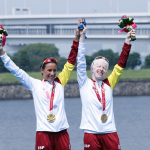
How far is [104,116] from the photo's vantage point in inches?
303

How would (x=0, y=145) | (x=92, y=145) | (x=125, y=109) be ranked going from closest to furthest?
1. (x=92, y=145)
2. (x=0, y=145)
3. (x=125, y=109)

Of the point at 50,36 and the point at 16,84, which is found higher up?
the point at 50,36

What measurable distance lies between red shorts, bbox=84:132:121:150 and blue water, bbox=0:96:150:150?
47.7 ft

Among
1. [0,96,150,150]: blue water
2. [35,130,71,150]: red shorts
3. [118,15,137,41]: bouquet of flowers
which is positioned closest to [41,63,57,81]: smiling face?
[35,130,71,150]: red shorts

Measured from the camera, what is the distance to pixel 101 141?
25.2 ft

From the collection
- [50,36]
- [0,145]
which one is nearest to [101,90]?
[0,145]

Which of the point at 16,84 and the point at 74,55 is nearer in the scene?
the point at 74,55

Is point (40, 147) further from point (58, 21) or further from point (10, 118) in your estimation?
point (58, 21)

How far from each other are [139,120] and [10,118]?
1066cm

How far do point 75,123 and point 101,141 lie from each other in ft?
87.0

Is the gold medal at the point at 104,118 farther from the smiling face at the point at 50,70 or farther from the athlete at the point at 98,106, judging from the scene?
the smiling face at the point at 50,70

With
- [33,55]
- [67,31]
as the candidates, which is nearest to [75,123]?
[33,55]

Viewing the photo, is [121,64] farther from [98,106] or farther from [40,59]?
[40,59]

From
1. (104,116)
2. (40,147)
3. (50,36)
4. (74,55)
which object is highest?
(50,36)
